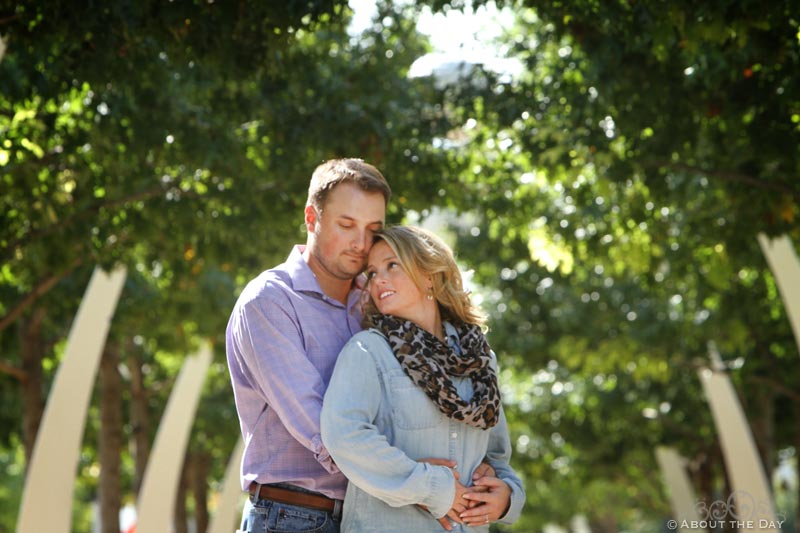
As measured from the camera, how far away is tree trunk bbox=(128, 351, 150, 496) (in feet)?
56.3

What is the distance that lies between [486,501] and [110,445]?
11.5 m

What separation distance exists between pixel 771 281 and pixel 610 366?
2.38m

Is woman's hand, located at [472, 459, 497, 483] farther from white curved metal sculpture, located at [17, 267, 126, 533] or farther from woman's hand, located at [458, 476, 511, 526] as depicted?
white curved metal sculpture, located at [17, 267, 126, 533]

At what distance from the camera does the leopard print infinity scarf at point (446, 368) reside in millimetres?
3709

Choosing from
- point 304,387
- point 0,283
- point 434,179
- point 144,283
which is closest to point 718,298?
point 434,179

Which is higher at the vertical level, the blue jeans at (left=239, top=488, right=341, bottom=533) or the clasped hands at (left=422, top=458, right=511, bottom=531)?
the clasped hands at (left=422, top=458, right=511, bottom=531)

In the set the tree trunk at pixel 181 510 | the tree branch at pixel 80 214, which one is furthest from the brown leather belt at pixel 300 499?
the tree trunk at pixel 181 510

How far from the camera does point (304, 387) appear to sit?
3719mm

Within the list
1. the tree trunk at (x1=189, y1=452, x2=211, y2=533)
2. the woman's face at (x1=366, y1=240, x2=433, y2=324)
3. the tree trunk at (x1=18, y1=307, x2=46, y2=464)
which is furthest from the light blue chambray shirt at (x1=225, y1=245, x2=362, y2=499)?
the tree trunk at (x1=189, y1=452, x2=211, y2=533)

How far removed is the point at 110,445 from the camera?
14.5m

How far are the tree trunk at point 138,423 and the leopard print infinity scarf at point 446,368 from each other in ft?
46.1

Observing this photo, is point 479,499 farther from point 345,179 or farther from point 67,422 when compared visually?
point 67,422

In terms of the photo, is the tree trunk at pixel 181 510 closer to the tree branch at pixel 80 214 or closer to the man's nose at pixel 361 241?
the tree branch at pixel 80 214

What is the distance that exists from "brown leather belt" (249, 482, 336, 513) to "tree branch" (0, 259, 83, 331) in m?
7.80
